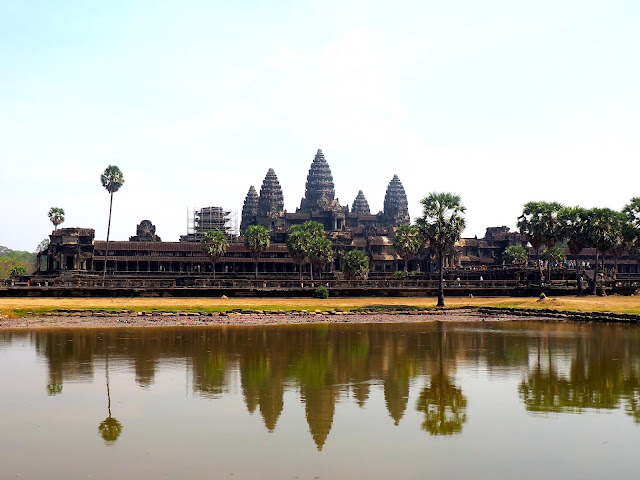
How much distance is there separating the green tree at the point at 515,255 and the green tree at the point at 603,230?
42.1m

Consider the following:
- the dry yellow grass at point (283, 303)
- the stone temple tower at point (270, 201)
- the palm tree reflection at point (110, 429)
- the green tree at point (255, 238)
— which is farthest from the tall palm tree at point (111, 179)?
the palm tree reflection at point (110, 429)

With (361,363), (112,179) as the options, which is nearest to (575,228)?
(361,363)

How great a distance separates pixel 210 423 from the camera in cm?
2198

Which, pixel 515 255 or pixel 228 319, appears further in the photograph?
pixel 515 255

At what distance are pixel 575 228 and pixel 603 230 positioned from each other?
362cm

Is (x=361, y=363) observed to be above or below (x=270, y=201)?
below

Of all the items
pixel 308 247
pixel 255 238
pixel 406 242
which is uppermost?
pixel 255 238

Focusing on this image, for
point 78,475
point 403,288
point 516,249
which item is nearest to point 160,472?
point 78,475

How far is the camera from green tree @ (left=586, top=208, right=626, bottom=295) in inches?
3489

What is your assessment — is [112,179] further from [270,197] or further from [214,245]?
[270,197]

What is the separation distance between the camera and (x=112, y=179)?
402ft

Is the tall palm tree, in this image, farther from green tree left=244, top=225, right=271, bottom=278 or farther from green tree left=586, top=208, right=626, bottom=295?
green tree left=586, top=208, right=626, bottom=295

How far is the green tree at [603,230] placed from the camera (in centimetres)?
8862

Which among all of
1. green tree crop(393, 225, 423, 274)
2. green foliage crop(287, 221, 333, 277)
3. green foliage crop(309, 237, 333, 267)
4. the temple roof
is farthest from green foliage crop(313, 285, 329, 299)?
the temple roof
